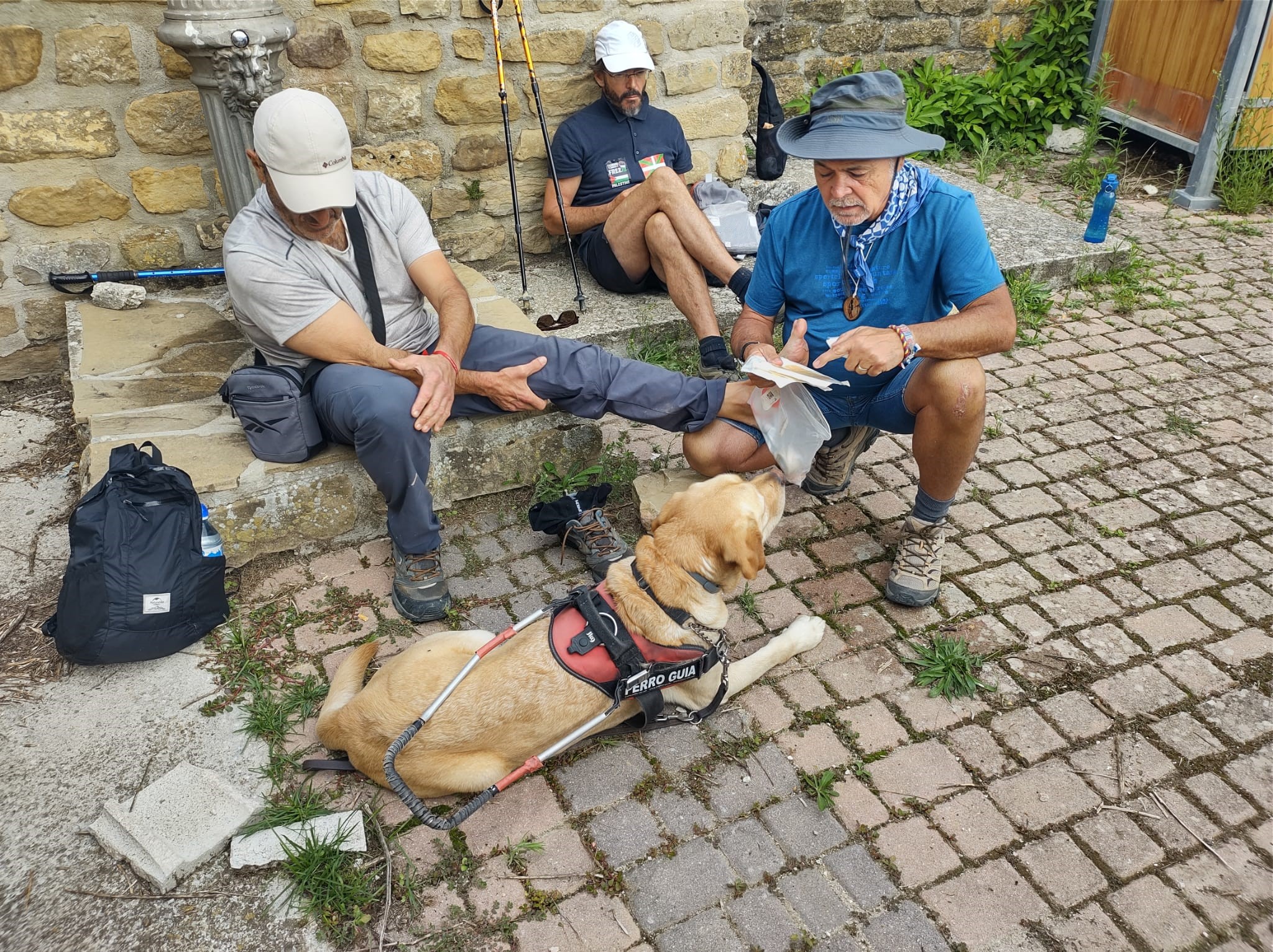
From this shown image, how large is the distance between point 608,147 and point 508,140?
2.04ft

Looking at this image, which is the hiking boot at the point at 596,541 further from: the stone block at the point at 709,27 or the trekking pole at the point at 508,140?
the stone block at the point at 709,27

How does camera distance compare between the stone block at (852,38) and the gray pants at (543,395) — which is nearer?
the gray pants at (543,395)

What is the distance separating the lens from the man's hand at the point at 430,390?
11.5ft

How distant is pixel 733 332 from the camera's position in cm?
386

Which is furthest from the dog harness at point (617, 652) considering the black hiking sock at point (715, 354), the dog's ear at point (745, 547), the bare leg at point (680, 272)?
the bare leg at point (680, 272)

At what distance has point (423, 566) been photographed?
352 centimetres

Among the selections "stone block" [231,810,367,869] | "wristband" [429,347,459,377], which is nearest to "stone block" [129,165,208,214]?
"wristband" [429,347,459,377]

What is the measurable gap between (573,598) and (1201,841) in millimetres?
1918

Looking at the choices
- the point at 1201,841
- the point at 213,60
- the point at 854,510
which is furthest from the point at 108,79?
the point at 1201,841

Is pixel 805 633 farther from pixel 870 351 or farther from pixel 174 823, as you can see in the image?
pixel 174 823

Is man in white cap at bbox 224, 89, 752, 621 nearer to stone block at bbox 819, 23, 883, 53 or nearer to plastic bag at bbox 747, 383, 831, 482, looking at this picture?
plastic bag at bbox 747, 383, 831, 482

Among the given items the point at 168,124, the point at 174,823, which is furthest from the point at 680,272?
the point at 174,823

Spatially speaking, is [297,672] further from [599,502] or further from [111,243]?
[111,243]

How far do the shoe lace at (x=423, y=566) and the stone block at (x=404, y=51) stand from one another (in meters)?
2.74
